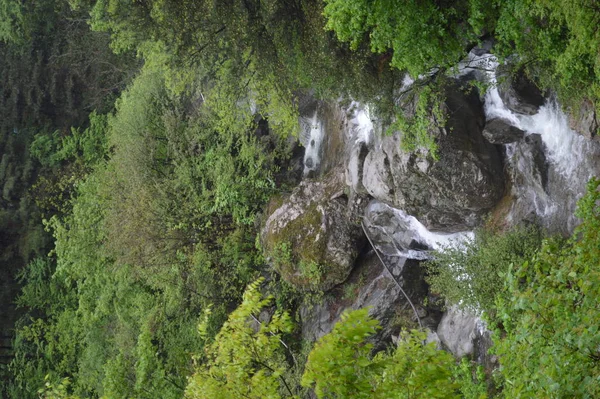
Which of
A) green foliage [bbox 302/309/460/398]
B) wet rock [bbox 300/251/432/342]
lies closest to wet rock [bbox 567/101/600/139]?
green foliage [bbox 302/309/460/398]

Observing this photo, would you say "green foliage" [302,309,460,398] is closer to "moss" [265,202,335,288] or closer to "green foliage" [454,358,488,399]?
"green foliage" [454,358,488,399]

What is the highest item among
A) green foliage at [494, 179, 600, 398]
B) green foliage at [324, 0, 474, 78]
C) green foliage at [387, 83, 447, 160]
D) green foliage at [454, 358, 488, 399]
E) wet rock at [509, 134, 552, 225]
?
green foliage at [324, 0, 474, 78]

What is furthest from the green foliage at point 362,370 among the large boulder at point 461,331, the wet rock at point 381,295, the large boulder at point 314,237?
the large boulder at point 314,237

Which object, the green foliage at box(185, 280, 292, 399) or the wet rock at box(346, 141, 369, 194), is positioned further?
the wet rock at box(346, 141, 369, 194)

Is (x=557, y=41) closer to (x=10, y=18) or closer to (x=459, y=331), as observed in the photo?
(x=459, y=331)

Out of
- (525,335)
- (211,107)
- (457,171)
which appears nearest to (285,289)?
(211,107)

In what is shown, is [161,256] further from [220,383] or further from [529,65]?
[529,65]

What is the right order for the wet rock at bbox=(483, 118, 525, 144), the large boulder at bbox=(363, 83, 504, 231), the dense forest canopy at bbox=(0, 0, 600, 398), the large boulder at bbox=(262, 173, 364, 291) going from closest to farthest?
the dense forest canopy at bbox=(0, 0, 600, 398) < the wet rock at bbox=(483, 118, 525, 144) < the large boulder at bbox=(363, 83, 504, 231) < the large boulder at bbox=(262, 173, 364, 291)
